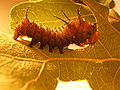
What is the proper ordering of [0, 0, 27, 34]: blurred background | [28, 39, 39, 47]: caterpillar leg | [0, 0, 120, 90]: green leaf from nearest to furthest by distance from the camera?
[0, 0, 120, 90]: green leaf → [28, 39, 39, 47]: caterpillar leg → [0, 0, 27, 34]: blurred background

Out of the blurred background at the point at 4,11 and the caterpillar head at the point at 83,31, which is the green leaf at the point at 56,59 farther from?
the blurred background at the point at 4,11

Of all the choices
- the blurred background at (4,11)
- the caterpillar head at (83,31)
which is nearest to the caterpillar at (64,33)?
the caterpillar head at (83,31)

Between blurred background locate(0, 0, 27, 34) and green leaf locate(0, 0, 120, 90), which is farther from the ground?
green leaf locate(0, 0, 120, 90)

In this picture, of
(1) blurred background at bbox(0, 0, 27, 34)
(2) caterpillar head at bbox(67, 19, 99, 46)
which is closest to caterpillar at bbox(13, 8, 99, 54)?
(2) caterpillar head at bbox(67, 19, 99, 46)

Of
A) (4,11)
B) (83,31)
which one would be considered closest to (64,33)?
(83,31)

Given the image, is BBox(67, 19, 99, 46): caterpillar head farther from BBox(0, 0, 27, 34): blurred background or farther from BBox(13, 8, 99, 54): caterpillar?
BBox(0, 0, 27, 34): blurred background

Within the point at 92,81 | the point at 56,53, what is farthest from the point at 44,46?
the point at 92,81

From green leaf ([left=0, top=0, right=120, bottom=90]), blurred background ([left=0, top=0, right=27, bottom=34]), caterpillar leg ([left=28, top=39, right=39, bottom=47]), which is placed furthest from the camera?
blurred background ([left=0, top=0, right=27, bottom=34])
